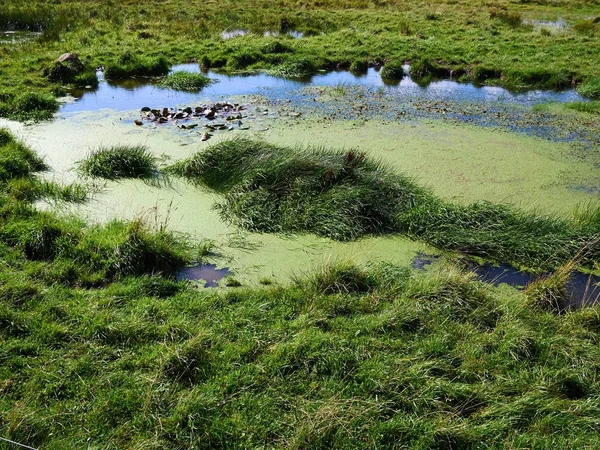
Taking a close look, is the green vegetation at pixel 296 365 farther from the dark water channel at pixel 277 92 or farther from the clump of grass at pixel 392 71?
the clump of grass at pixel 392 71

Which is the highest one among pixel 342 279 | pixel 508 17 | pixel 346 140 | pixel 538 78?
pixel 508 17

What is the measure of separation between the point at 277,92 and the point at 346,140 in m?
3.92

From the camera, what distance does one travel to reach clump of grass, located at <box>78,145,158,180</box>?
7.35 metres

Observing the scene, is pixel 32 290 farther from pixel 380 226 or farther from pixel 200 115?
pixel 200 115

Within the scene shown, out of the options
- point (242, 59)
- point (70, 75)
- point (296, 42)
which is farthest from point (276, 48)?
point (70, 75)

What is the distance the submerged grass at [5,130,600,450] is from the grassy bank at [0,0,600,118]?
21.4ft

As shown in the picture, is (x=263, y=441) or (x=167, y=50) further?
(x=167, y=50)

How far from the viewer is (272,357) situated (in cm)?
394

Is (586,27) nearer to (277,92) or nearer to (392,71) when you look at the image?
(392,71)

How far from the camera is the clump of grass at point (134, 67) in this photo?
13.1 m

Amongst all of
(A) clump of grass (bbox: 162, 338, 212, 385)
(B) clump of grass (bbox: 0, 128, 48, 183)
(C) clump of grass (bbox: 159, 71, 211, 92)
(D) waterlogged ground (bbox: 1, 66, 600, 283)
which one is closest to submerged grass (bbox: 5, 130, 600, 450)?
(A) clump of grass (bbox: 162, 338, 212, 385)

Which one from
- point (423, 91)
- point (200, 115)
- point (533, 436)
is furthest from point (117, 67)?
point (533, 436)

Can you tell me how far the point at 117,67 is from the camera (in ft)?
43.1

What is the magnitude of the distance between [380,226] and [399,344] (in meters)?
2.36
